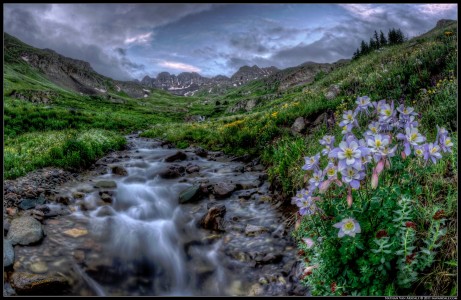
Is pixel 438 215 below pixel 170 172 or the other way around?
the other way around

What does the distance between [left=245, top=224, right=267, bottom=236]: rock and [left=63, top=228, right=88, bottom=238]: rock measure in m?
3.82

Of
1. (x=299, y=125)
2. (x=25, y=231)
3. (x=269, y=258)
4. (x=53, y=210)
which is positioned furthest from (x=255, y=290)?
(x=299, y=125)

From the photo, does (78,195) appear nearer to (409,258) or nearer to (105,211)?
(105,211)

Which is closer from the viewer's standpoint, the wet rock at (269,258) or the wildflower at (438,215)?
the wildflower at (438,215)

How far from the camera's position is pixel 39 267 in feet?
17.4

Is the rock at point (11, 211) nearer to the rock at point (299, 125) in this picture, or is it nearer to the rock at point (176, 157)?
the rock at point (176, 157)

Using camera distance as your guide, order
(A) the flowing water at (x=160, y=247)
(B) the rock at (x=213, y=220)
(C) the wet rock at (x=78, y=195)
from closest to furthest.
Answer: (A) the flowing water at (x=160, y=247) < (B) the rock at (x=213, y=220) < (C) the wet rock at (x=78, y=195)

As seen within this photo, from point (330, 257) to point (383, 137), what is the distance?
1.65 m

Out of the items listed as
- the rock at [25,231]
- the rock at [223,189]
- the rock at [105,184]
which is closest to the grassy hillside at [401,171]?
the rock at [223,189]

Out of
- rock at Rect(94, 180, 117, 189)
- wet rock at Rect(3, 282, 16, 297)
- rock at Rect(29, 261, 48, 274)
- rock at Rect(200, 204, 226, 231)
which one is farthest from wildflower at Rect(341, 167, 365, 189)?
rock at Rect(94, 180, 117, 189)

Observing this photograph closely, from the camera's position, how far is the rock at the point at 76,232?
22.0ft

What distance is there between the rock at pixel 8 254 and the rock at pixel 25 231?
1.03 ft

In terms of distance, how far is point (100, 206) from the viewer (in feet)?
28.4

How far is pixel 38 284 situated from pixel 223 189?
19.4 feet
